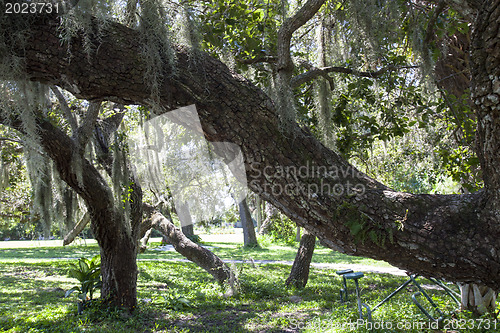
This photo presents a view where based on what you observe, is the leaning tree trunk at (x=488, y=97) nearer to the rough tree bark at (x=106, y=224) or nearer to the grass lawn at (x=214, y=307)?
the grass lawn at (x=214, y=307)

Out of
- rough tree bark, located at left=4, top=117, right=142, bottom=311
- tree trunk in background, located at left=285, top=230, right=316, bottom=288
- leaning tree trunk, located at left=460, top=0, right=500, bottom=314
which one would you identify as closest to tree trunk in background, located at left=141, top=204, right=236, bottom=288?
tree trunk in background, located at left=285, top=230, right=316, bottom=288

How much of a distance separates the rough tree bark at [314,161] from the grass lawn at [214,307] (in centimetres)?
188

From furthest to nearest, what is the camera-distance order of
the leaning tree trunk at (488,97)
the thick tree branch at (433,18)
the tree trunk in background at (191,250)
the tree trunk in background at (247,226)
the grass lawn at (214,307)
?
the tree trunk in background at (247,226)
the tree trunk in background at (191,250)
the grass lawn at (214,307)
the thick tree branch at (433,18)
the leaning tree trunk at (488,97)

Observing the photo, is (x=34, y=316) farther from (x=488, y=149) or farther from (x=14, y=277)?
(x=488, y=149)

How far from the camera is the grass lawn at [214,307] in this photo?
3.71 metres

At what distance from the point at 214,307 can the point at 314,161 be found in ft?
12.2

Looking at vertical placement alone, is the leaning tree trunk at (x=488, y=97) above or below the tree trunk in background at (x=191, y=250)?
above

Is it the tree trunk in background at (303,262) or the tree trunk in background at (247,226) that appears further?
the tree trunk in background at (247,226)

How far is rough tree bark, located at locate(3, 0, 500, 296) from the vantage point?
62.1 inches

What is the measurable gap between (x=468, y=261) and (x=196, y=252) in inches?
192

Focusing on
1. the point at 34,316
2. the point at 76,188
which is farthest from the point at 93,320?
the point at 76,188

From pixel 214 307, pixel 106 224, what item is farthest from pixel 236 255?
pixel 106 224

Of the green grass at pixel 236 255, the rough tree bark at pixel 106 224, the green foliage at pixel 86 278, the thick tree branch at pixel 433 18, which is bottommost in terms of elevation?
the green grass at pixel 236 255

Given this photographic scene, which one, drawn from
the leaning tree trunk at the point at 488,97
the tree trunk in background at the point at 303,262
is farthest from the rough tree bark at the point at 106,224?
the leaning tree trunk at the point at 488,97
